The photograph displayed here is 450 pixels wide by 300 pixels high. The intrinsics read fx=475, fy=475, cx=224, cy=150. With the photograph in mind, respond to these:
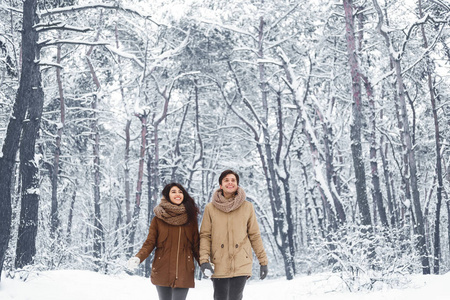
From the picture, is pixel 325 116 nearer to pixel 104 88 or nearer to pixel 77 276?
pixel 104 88

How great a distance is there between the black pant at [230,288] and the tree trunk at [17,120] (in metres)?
4.09

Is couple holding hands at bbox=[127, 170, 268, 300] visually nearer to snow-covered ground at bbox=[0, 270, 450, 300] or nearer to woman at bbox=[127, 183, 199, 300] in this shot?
woman at bbox=[127, 183, 199, 300]

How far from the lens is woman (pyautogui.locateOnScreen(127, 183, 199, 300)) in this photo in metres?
4.49

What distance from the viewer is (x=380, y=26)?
Answer: 11977mm

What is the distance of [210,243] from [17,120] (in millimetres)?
4754

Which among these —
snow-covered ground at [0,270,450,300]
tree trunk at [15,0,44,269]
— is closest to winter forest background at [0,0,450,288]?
tree trunk at [15,0,44,269]

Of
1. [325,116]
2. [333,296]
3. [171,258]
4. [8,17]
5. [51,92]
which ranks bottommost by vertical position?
[333,296]

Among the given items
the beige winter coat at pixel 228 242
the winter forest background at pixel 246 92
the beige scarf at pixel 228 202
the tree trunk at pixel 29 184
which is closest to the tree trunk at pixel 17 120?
the winter forest background at pixel 246 92

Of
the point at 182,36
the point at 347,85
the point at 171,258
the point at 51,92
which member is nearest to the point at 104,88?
the point at 51,92

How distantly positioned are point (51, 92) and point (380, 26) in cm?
1267

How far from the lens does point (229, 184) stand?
15.0 ft

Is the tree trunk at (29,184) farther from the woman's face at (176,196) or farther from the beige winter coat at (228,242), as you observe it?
Result: the beige winter coat at (228,242)

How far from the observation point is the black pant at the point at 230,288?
4.53 m

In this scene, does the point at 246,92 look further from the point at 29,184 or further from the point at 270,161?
the point at 29,184
